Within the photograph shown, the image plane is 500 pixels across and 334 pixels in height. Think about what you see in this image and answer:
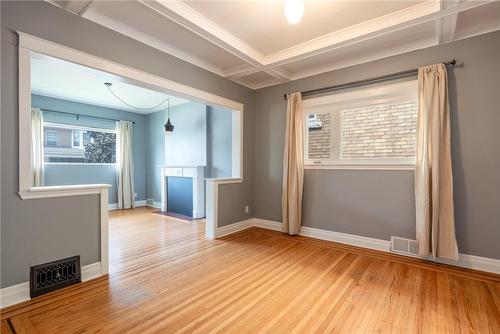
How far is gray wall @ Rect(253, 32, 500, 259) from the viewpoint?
250cm

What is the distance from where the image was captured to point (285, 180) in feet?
12.6

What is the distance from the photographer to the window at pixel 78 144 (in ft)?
Answer: 17.5

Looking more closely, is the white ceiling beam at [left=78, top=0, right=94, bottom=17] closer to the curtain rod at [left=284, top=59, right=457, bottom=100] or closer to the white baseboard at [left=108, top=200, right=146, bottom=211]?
the curtain rod at [left=284, top=59, right=457, bottom=100]

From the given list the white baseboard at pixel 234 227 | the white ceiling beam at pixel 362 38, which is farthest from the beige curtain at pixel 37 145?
the white ceiling beam at pixel 362 38

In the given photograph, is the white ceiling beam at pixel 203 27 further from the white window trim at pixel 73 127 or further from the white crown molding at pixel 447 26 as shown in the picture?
the white window trim at pixel 73 127

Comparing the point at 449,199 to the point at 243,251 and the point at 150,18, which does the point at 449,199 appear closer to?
the point at 243,251

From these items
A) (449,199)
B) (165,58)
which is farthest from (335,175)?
(165,58)

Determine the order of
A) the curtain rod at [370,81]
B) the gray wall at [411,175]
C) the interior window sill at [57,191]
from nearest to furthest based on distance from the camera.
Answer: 1. the interior window sill at [57,191]
2. the gray wall at [411,175]
3. the curtain rod at [370,81]

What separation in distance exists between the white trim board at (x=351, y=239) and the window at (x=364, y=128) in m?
1.02

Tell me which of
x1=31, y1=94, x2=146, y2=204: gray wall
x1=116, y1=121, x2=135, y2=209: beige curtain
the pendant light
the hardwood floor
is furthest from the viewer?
x1=116, y1=121, x2=135, y2=209: beige curtain

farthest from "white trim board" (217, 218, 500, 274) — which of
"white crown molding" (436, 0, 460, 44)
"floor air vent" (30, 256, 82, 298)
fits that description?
"white crown molding" (436, 0, 460, 44)

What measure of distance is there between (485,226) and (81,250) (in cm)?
417

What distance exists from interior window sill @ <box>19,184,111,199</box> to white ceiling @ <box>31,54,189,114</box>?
1680mm

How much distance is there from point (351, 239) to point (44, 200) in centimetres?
359
